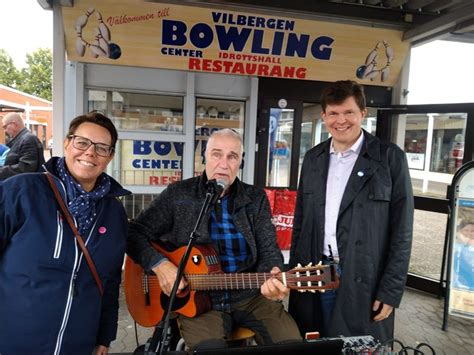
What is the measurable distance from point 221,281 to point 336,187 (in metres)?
0.84

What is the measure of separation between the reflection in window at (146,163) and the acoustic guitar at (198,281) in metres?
2.39

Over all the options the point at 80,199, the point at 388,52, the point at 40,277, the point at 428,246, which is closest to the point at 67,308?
the point at 40,277

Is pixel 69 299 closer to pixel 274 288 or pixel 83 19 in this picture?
pixel 274 288

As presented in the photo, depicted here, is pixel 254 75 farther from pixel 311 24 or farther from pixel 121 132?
pixel 121 132

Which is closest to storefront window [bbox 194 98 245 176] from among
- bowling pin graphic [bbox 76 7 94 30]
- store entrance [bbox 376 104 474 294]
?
bowling pin graphic [bbox 76 7 94 30]

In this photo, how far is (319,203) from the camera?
2.06m

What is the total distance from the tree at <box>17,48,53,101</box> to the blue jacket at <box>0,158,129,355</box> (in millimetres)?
35428

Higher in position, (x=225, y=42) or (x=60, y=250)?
(x=225, y=42)

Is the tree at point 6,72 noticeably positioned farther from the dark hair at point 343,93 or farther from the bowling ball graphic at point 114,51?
the dark hair at point 343,93

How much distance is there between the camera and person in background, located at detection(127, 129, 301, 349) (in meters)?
2.07

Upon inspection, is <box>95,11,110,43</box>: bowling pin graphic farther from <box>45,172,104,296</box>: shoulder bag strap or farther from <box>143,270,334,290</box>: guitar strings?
<box>143,270,334,290</box>: guitar strings

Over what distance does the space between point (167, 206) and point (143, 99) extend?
2.64 metres

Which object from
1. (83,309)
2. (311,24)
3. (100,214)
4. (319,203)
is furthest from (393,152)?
(311,24)

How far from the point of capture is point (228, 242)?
2156 millimetres
